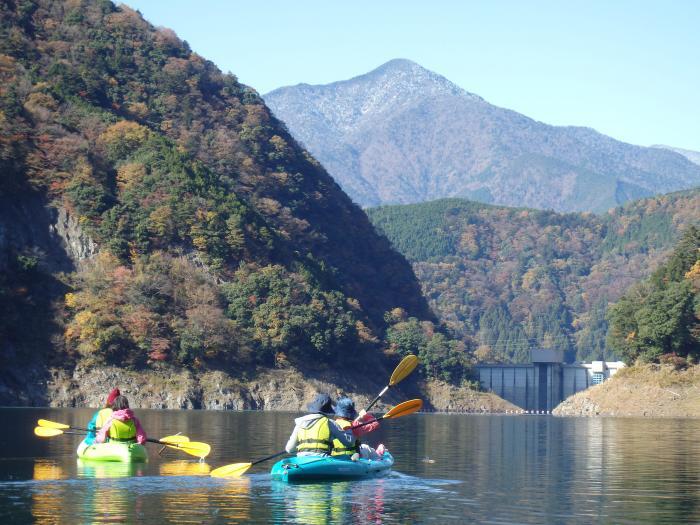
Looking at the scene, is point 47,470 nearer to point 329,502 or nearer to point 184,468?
point 184,468

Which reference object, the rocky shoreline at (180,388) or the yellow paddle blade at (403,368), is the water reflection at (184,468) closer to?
the yellow paddle blade at (403,368)

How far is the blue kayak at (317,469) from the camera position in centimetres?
3597

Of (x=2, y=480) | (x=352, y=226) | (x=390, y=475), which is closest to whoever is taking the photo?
(x=2, y=480)

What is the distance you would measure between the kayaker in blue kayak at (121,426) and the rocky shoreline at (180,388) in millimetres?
60874

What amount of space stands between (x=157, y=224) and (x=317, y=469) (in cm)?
8652

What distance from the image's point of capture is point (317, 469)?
Result: 36.1 m

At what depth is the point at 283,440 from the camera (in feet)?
194

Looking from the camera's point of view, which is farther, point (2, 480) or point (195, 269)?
point (195, 269)

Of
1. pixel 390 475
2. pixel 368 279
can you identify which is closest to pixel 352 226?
pixel 368 279

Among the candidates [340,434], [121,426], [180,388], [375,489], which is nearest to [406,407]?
[340,434]

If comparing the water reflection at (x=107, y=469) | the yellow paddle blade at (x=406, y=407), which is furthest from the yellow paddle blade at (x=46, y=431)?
the yellow paddle blade at (x=406, y=407)

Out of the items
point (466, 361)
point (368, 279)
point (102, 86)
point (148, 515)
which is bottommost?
point (148, 515)

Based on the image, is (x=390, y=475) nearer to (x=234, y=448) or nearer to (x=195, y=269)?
(x=234, y=448)

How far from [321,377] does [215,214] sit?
2001cm
